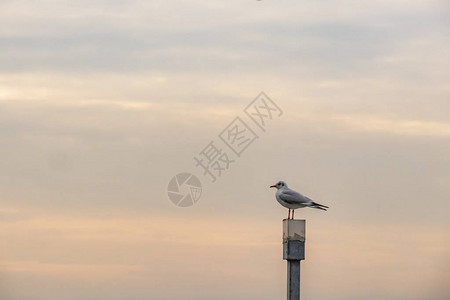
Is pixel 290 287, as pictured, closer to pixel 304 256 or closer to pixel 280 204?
pixel 304 256

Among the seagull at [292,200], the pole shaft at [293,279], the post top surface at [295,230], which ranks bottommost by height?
the pole shaft at [293,279]

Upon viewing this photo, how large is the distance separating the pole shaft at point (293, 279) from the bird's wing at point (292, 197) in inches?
87.9

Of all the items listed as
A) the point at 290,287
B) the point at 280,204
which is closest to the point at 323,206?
the point at 280,204

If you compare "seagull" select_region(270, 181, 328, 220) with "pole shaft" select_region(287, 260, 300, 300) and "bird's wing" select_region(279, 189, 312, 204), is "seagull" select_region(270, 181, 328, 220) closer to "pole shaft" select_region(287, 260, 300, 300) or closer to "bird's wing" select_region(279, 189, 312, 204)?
"bird's wing" select_region(279, 189, 312, 204)

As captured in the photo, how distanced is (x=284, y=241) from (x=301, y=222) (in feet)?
2.55

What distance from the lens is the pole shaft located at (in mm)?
24156

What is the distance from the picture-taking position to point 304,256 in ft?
79.9

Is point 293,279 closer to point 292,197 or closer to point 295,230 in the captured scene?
point 295,230

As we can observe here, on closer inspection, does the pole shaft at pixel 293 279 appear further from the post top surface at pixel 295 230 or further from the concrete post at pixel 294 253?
the post top surface at pixel 295 230

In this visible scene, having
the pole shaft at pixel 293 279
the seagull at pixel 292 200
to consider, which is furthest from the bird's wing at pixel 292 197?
the pole shaft at pixel 293 279

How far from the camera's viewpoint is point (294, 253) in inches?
956

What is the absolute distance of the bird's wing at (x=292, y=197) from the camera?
85.1 feet

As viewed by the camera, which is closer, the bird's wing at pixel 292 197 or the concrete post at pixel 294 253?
the concrete post at pixel 294 253

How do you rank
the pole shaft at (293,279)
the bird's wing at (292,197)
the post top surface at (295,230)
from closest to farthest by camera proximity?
the pole shaft at (293,279)
the post top surface at (295,230)
the bird's wing at (292,197)
